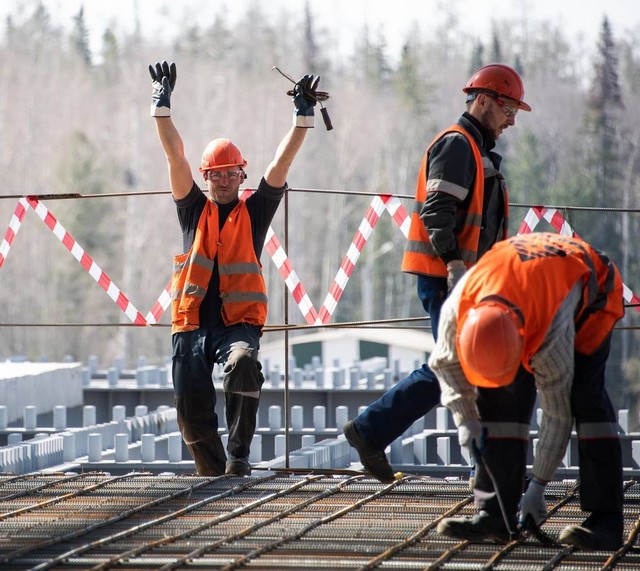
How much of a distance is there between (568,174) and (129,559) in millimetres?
47356

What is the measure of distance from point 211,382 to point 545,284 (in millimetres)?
2653

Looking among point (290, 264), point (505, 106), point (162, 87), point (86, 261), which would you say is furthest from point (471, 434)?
point (86, 261)

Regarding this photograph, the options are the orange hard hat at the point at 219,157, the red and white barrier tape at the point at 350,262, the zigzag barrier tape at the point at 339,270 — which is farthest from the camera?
the red and white barrier tape at the point at 350,262

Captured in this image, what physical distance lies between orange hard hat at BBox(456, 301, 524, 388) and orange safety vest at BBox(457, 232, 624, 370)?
7 cm

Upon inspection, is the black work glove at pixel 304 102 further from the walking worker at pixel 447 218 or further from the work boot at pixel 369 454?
the work boot at pixel 369 454

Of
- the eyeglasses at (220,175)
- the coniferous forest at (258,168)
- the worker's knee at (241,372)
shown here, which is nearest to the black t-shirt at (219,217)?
the eyeglasses at (220,175)

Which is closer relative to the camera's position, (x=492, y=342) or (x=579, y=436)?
(x=492, y=342)

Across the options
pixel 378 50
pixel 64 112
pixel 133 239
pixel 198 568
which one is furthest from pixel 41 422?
pixel 378 50

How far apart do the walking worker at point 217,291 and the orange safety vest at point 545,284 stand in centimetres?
224

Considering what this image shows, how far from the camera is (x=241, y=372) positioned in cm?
675

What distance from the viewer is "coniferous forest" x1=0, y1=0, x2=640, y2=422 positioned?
46.4 m

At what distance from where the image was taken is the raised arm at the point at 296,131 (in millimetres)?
A: 6922

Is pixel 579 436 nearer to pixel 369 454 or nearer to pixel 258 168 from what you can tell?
pixel 369 454

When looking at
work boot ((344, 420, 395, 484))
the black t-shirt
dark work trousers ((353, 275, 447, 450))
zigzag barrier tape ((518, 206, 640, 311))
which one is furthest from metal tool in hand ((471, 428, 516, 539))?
zigzag barrier tape ((518, 206, 640, 311))
